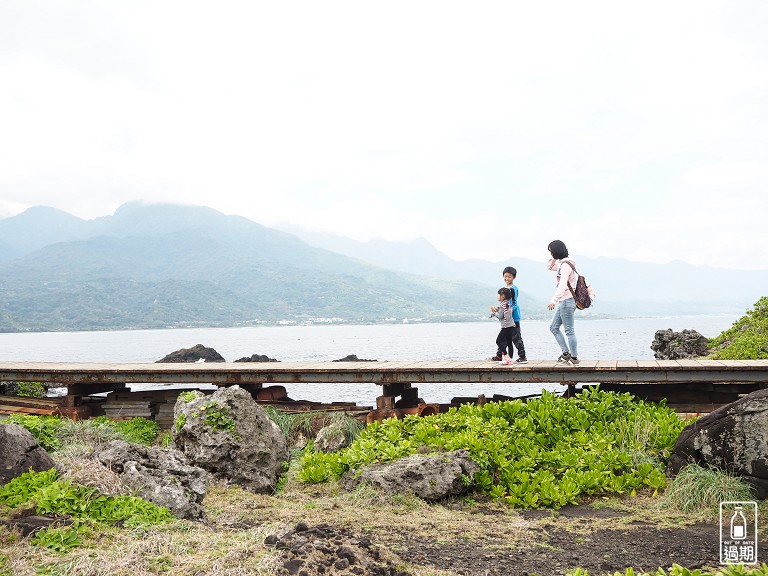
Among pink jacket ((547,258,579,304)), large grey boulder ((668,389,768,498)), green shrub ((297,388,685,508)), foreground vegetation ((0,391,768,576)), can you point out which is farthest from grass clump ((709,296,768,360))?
large grey boulder ((668,389,768,498))

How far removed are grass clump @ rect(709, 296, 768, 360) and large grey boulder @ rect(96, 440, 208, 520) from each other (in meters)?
14.4

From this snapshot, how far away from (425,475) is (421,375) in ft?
14.3

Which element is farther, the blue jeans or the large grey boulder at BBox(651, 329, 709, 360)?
the large grey boulder at BBox(651, 329, 709, 360)

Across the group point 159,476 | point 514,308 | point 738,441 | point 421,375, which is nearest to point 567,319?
point 514,308

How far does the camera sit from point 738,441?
8297 mm

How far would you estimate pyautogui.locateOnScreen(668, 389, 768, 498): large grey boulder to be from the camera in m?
8.09

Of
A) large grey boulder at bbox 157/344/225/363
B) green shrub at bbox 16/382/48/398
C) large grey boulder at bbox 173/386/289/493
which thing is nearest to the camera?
large grey boulder at bbox 173/386/289/493

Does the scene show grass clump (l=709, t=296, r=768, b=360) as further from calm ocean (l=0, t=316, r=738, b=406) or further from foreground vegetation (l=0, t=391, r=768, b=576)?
calm ocean (l=0, t=316, r=738, b=406)

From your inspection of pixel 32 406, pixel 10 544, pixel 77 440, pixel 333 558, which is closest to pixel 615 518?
pixel 333 558

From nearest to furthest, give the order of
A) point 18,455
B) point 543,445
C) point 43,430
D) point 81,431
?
1. point 18,455
2. point 543,445
3. point 43,430
4. point 81,431

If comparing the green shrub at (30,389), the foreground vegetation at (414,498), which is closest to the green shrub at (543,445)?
the foreground vegetation at (414,498)

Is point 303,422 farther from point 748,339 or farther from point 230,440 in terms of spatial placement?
point 748,339

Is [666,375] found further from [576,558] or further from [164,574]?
[164,574]

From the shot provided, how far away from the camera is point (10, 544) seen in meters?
5.37
